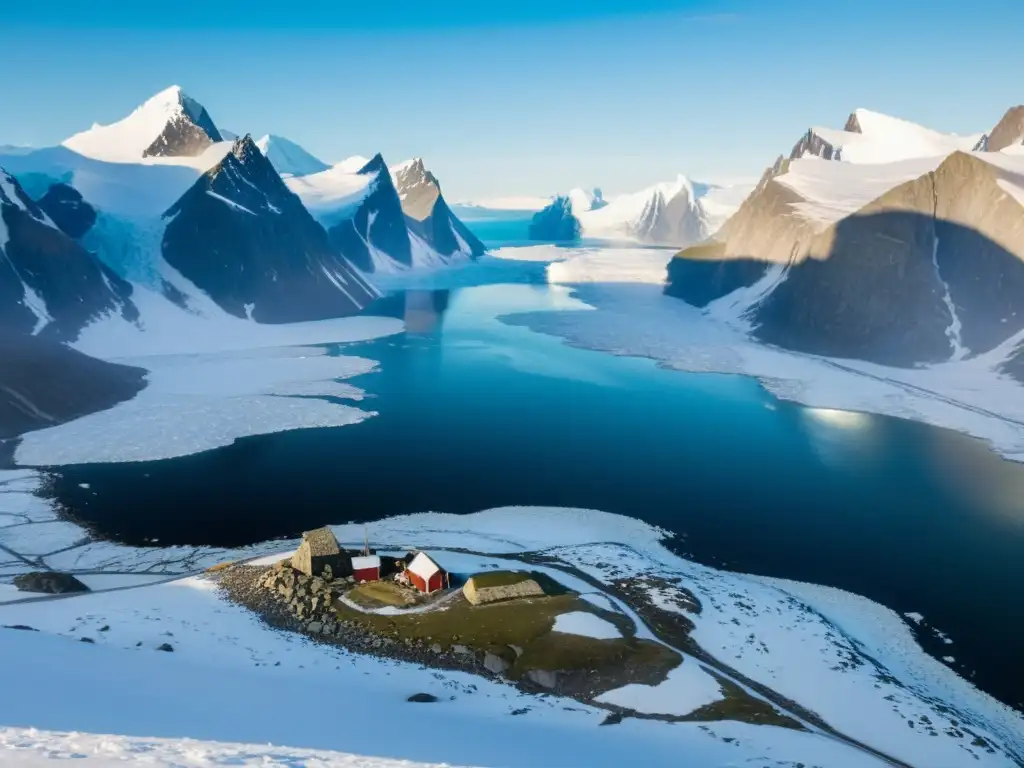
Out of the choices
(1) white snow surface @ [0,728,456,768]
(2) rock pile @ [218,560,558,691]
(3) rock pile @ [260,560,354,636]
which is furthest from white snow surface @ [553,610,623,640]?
(1) white snow surface @ [0,728,456,768]

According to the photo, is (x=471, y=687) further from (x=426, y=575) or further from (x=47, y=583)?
(x=47, y=583)

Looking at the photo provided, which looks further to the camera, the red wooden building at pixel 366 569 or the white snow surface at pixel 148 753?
the red wooden building at pixel 366 569

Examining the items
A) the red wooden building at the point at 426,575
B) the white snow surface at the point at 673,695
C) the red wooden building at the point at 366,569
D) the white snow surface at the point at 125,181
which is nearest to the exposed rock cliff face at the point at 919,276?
the red wooden building at the point at 426,575

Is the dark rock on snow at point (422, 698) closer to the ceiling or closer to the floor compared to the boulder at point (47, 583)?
closer to the floor

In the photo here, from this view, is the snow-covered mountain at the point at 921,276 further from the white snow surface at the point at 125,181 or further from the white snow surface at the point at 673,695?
the white snow surface at the point at 125,181

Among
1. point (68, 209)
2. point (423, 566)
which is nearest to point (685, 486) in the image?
point (423, 566)

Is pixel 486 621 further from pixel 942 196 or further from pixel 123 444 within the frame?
pixel 942 196
